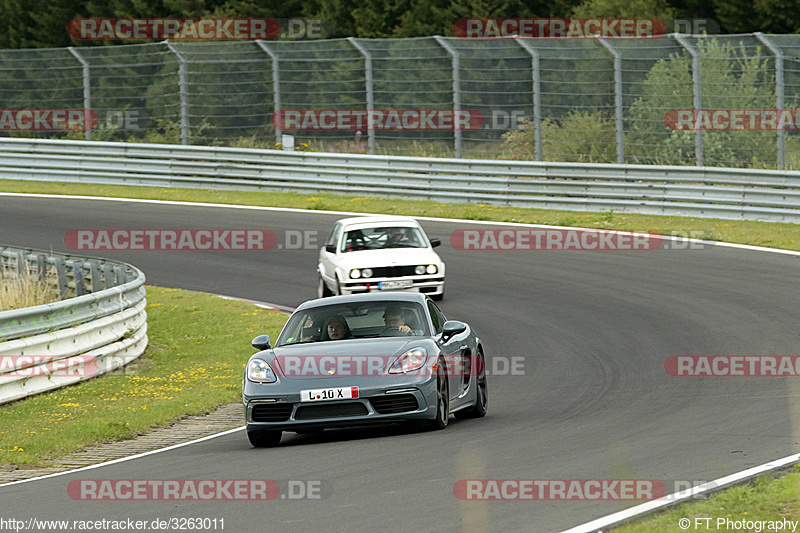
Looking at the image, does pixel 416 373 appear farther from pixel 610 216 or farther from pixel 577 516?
pixel 610 216

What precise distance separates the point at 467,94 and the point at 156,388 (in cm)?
1738

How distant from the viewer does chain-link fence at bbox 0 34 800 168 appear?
26.9m

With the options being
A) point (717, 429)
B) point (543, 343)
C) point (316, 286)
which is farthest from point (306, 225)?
point (717, 429)

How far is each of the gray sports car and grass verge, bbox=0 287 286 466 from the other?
1853mm

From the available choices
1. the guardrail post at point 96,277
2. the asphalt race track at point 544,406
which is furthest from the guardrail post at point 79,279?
the asphalt race track at point 544,406

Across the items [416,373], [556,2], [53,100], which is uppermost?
[556,2]

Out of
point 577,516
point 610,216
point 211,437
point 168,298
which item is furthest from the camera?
point 610,216

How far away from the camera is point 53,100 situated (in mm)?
34500

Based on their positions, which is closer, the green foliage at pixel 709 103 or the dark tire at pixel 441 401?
the dark tire at pixel 441 401

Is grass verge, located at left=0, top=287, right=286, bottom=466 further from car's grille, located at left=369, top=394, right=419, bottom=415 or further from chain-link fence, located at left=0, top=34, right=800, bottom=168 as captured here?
chain-link fence, located at left=0, top=34, right=800, bottom=168

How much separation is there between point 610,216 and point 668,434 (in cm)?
1734

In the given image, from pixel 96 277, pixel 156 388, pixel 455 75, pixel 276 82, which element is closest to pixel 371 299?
pixel 156 388

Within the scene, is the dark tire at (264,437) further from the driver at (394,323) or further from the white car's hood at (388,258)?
the white car's hood at (388,258)

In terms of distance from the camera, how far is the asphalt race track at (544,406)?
7.90 metres
